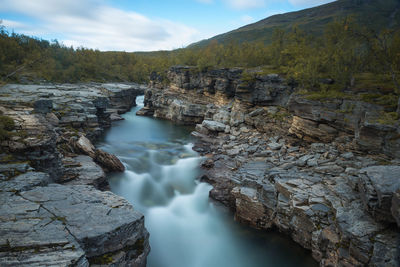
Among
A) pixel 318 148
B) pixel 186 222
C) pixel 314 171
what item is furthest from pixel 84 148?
pixel 318 148

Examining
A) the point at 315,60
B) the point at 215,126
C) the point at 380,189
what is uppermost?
the point at 315,60

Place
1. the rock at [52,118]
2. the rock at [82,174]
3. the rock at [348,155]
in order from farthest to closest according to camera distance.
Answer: the rock at [52,118] → the rock at [348,155] → the rock at [82,174]

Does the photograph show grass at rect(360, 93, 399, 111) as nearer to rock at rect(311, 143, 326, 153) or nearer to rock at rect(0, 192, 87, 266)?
rock at rect(311, 143, 326, 153)

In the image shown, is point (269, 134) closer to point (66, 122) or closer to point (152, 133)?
point (152, 133)

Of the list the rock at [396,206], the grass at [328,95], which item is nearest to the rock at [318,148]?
the grass at [328,95]

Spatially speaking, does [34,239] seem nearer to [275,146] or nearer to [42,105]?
[42,105]

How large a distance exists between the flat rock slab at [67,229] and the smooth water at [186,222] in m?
3.40

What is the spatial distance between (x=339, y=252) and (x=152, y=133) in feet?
91.0

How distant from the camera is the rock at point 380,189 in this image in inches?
304

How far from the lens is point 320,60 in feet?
74.0

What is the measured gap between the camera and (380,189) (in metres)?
7.96

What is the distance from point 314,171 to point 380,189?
5824mm

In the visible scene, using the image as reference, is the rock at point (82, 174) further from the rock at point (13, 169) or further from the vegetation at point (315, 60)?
the vegetation at point (315, 60)

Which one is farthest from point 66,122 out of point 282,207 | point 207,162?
point 282,207
